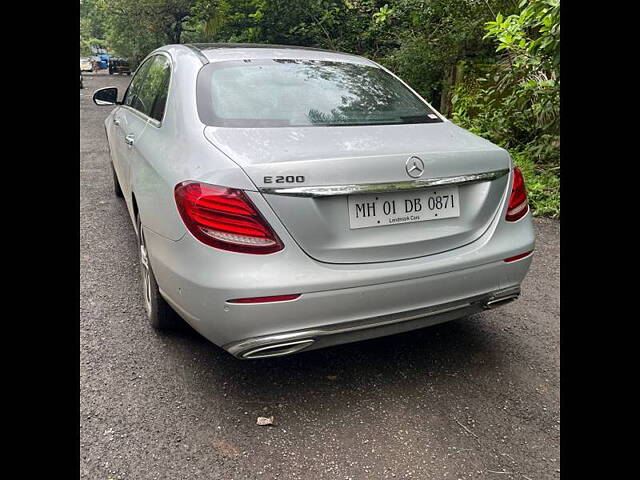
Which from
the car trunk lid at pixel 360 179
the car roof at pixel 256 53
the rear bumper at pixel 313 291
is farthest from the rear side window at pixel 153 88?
the rear bumper at pixel 313 291

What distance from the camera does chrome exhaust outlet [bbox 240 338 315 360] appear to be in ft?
7.23

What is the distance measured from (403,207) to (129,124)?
2.44 metres

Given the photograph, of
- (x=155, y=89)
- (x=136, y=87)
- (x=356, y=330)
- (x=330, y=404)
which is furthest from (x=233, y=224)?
(x=136, y=87)

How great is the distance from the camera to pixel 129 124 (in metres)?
3.97

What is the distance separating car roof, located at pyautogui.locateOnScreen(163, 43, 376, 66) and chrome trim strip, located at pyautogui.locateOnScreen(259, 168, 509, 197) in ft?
4.34

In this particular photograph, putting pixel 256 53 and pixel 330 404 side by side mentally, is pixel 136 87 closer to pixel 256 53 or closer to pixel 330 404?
pixel 256 53

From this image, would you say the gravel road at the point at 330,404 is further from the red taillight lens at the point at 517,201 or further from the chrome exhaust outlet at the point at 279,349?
the red taillight lens at the point at 517,201

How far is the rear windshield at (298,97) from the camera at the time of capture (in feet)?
8.76

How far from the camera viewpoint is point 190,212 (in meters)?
2.22

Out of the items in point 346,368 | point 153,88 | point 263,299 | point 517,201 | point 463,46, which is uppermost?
point 463,46

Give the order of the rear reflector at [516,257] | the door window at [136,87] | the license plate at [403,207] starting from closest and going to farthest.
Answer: the license plate at [403,207]
the rear reflector at [516,257]
the door window at [136,87]

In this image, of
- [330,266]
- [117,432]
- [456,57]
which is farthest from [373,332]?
[456,57]

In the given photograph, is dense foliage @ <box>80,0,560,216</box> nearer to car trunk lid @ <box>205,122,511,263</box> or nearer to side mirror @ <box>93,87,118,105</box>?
car trunk lid @ <box>205,122,511,263</box>

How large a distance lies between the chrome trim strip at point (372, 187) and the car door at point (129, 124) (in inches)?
63.9
